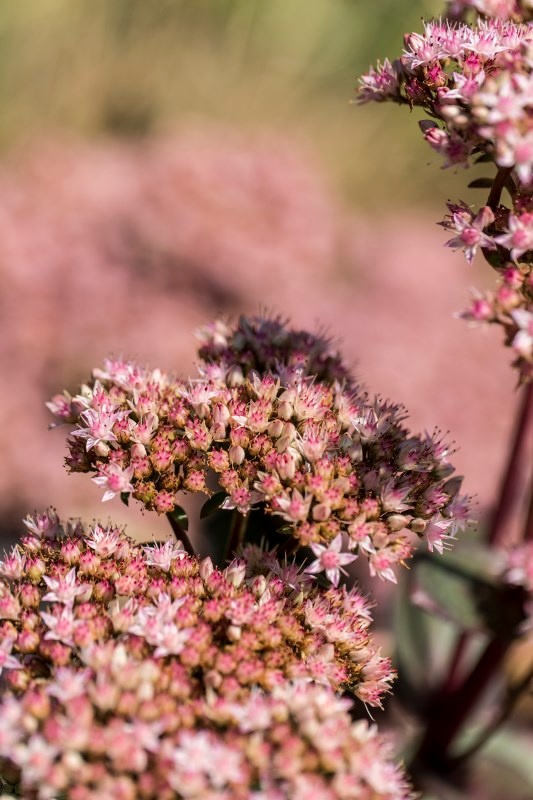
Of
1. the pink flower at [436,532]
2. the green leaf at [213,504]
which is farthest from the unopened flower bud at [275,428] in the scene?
the pink flower at [436,532]

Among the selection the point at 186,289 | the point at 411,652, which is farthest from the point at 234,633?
the point at 186,289

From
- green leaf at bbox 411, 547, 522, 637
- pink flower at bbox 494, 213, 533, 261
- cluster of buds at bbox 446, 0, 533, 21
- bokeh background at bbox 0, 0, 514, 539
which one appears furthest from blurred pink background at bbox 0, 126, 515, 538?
pink flower at bbox 494, 213, 533, 261

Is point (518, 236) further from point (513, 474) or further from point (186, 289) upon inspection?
point (186, 289)

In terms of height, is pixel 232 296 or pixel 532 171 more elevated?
pixel 232 296

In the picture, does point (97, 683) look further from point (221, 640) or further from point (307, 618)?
point (307, 618)

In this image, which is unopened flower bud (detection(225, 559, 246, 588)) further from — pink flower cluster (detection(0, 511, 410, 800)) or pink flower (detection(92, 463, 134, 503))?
pink flower (detection(92, 463, 134, 503))

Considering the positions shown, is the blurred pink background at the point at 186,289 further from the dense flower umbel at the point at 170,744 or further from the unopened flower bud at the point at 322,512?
the dense flower umbel at the point at 170,744

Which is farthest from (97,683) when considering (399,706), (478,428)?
(478,428)
